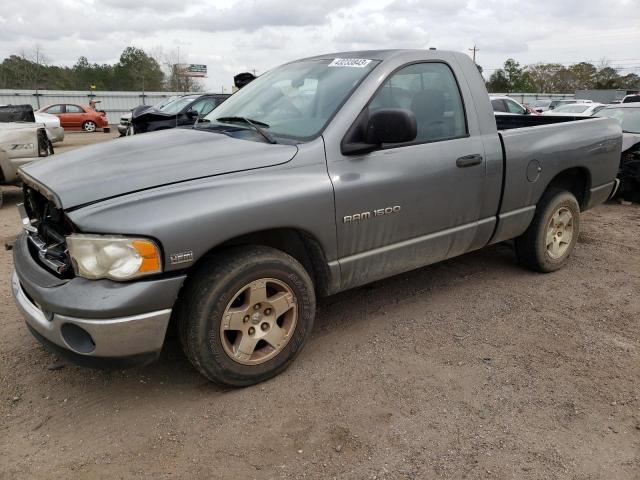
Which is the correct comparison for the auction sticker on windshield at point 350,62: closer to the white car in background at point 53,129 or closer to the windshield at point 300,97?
the windshield at point 300,97

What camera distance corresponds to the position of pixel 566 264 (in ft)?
16.5

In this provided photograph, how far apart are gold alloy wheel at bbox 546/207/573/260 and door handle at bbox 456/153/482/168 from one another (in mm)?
1255

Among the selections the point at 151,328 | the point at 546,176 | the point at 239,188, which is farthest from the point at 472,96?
the point at 151,328

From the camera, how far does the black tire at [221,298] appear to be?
8.70 feet

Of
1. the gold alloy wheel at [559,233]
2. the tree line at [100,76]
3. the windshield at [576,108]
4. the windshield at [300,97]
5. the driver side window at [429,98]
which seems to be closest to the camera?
the windshield at [300,97]

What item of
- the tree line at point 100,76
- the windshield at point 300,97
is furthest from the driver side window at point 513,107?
the tree line at point 100,76

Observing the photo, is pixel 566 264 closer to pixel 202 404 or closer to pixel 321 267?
pixel 321 267

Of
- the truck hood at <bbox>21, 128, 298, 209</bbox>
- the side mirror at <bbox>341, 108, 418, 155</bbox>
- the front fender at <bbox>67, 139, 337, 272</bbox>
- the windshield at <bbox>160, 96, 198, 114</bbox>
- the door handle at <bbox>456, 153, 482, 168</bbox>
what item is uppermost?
the windshield at <bbox>160, 96, 198, 114</bbox>

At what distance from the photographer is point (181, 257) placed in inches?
99.2

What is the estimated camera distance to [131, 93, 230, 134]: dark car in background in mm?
8910

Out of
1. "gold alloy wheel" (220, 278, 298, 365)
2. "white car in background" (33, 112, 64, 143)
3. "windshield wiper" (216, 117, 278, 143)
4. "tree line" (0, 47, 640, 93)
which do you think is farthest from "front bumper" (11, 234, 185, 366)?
"tree line" (0, 47, 640, 93)

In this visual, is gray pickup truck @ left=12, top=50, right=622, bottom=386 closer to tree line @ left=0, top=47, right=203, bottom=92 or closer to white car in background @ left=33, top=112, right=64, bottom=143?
white car in background @ left=33, top=112, right=64, bottom=143

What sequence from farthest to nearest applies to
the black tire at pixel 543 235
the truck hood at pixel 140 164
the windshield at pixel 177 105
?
the windshield at pixel 177 105, the black tire at pixel 543 235, the truck hood at pixel 140 164

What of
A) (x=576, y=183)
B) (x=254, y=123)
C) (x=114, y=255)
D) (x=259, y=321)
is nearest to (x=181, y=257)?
(x=114, y=255)
